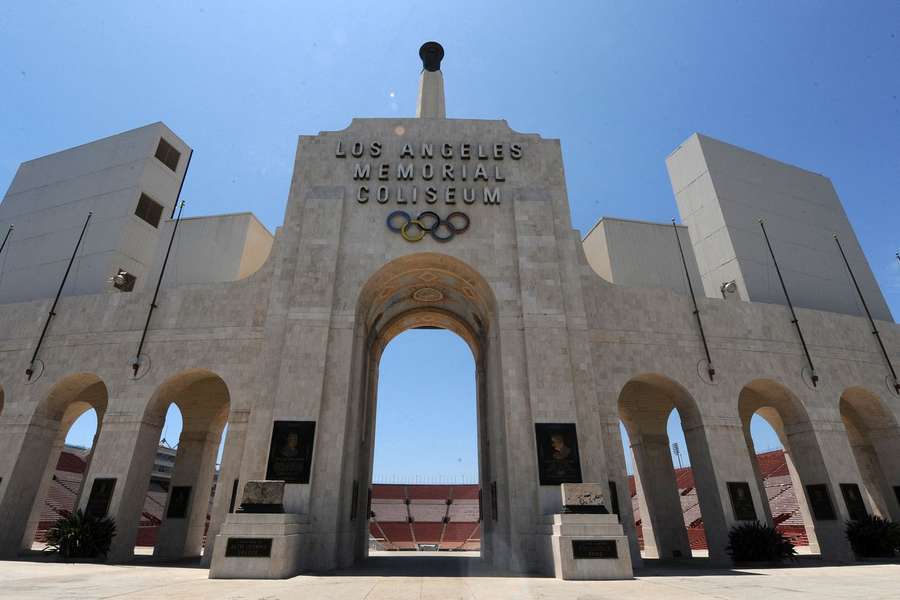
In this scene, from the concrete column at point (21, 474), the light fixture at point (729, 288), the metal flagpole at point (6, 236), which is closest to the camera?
the concrete column at point (21, 474)

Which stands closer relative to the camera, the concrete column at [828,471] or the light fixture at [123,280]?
the concrete column at [828,471]

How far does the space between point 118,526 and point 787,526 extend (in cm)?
4040

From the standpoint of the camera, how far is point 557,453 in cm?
1780

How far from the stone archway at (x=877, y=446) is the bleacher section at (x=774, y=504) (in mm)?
5711

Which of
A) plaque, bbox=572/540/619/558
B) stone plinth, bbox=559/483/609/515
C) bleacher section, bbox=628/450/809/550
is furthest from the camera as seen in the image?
bleacher section, bbox=628/450/809/550

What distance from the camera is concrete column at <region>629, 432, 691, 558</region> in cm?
2438

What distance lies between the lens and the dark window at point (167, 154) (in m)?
31.9

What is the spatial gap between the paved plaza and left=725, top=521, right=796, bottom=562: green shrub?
3.12 metres

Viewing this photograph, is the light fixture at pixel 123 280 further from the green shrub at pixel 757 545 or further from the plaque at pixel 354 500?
the green shrub at pixel 757 545

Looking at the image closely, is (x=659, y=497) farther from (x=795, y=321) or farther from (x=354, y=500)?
(x=354, y=500)

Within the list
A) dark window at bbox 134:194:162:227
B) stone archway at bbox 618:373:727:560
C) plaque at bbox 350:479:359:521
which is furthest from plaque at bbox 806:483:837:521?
dark window at bbox 134:194:162:227

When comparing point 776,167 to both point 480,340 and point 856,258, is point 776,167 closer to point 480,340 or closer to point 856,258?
point 856,258

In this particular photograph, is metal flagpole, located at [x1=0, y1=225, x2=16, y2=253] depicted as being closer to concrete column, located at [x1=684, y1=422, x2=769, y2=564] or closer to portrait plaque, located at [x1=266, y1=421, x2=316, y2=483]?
portrait plaque, located at [x1=266, y1=421, x2=316, y2=483]

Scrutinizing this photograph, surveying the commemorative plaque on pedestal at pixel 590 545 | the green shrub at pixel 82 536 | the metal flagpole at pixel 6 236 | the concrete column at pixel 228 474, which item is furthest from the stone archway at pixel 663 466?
the metal flagpole at pixel 6 236
